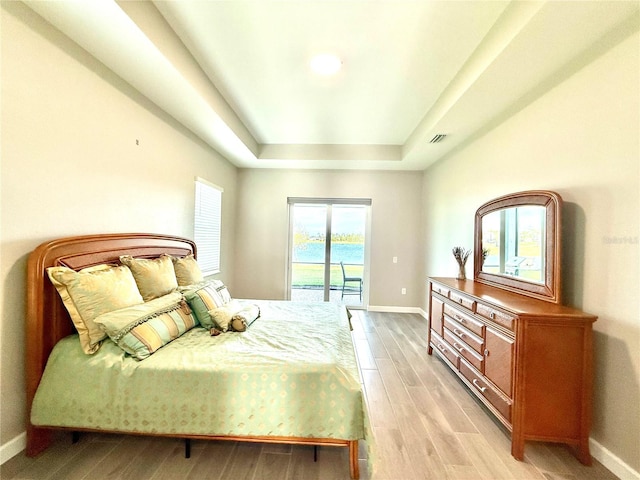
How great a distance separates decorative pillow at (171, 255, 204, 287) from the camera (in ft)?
8.16

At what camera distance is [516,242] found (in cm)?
230

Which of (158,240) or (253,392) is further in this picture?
(158,240)

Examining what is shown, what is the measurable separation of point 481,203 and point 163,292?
350 centimetres

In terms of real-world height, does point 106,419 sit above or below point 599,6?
below

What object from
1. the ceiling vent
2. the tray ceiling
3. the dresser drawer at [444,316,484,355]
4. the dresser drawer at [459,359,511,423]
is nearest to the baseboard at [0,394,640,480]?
A: the dresser drawer at [459,359,511,423]

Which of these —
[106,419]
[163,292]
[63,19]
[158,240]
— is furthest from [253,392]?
[63,19]

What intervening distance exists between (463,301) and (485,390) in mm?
708

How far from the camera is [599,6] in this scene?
4.51ft

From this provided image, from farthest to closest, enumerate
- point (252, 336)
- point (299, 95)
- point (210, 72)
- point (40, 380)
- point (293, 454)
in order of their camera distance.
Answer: point (299, 95) → point (210, 72) → point (252, 336) → point (293, 454) → point (40, 380)

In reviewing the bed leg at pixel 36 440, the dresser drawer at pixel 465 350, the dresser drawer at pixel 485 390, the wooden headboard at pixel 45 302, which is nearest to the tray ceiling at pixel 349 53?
the wooden headboard at pixel 45 302

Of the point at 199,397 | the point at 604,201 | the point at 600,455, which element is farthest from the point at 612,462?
the point at 199,397

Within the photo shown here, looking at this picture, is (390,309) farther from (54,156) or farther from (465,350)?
(54,156)

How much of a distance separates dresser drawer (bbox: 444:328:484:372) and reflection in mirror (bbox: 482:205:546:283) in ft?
2.56

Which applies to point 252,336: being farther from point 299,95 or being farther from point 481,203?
point 481,203
